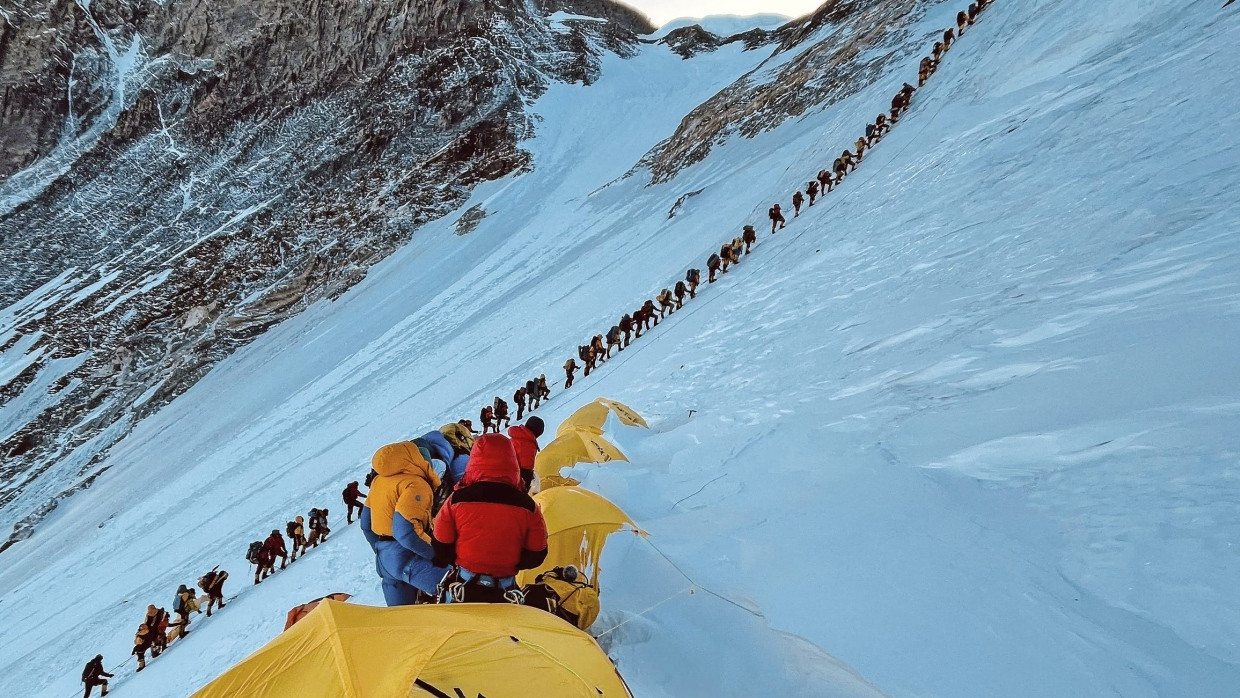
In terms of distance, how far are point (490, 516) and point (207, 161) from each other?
214 feet

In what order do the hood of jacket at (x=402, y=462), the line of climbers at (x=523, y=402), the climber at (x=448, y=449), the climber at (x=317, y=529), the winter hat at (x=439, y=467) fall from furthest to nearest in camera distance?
1. the line of climbers at (x=523, y=402)
2. the climber at (x=317, y=529)
3. the climber at (x=448, y=449)
4. the winter hat at (x=439, y=467)
5. the hood of jacket at (x=402, y=462)

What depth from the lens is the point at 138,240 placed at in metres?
49.8

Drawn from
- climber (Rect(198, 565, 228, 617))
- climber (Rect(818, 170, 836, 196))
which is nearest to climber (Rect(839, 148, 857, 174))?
climber (Rect(818, 170, 836, 196))

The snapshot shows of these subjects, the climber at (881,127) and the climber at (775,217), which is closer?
the climber at (775,217)

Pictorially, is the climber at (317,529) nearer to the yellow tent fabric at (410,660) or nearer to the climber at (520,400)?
the climber at (520,400)

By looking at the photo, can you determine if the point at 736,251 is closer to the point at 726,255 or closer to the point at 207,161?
the point at 726,255

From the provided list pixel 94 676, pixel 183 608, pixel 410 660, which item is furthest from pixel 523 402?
pixel 410 660

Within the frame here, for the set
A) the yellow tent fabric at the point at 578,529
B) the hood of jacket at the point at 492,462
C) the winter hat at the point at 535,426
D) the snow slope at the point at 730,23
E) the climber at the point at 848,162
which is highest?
the snow slope at the point at 730,23

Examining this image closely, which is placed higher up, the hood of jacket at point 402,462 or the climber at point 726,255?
the hood of jacket at point 402,462

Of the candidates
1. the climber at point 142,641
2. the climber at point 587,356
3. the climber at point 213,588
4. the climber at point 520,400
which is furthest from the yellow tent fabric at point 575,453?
the climber at point 587,356

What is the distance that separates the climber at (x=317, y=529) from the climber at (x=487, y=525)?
1019 cm

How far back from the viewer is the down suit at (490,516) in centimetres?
342

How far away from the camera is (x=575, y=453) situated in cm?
762

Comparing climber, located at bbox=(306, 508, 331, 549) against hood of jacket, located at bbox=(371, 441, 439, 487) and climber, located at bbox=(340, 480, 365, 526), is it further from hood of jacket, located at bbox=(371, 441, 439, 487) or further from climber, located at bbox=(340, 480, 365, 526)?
hood of jacket, located at bbox=(371, 441, 439, 487)
